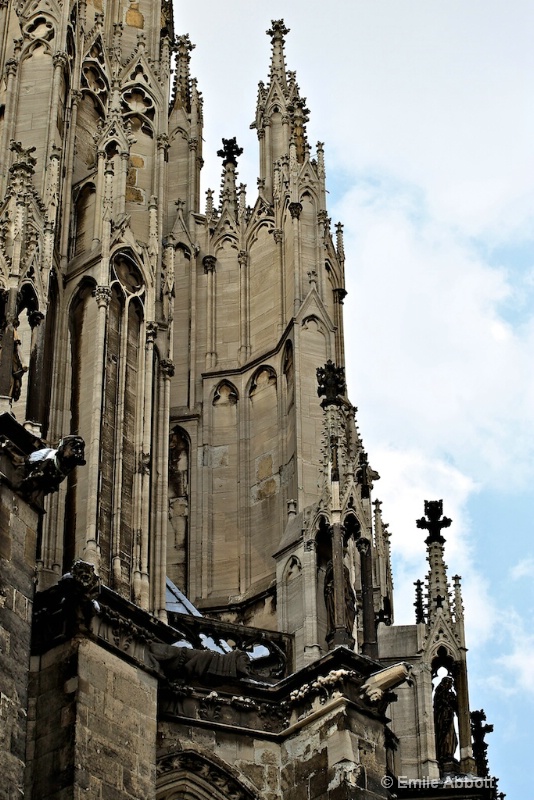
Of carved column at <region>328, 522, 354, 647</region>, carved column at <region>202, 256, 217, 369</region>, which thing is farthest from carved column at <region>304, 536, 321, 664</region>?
carved column at <region>202, 256, 217, 369</region>

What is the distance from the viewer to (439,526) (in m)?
27.9

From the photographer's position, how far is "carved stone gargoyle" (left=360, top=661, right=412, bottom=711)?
2250 centimetres

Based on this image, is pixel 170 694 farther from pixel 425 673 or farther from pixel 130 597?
pixel 425 673

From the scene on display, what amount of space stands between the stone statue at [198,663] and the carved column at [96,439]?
1.41 meters

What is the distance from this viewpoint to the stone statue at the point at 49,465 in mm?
19203

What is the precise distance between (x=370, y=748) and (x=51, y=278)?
322 inches

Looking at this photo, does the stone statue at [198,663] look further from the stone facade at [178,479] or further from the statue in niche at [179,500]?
the statue in niche at [179,500]

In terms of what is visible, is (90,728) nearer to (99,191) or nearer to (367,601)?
(367,601)

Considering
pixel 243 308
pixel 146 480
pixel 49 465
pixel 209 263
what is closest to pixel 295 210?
pixel 243 308

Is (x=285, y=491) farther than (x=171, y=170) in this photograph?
No

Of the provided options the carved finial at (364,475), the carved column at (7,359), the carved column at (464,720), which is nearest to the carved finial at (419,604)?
the carved column at (464,720)

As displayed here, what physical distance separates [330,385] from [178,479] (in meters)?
4.26

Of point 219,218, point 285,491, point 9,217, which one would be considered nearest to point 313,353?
point 285,491

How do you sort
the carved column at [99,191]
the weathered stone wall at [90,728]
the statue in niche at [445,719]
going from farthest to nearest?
the statue in niche at [445,719]
the carved column at [99,191]
the weathered stone wall at [90,728]
